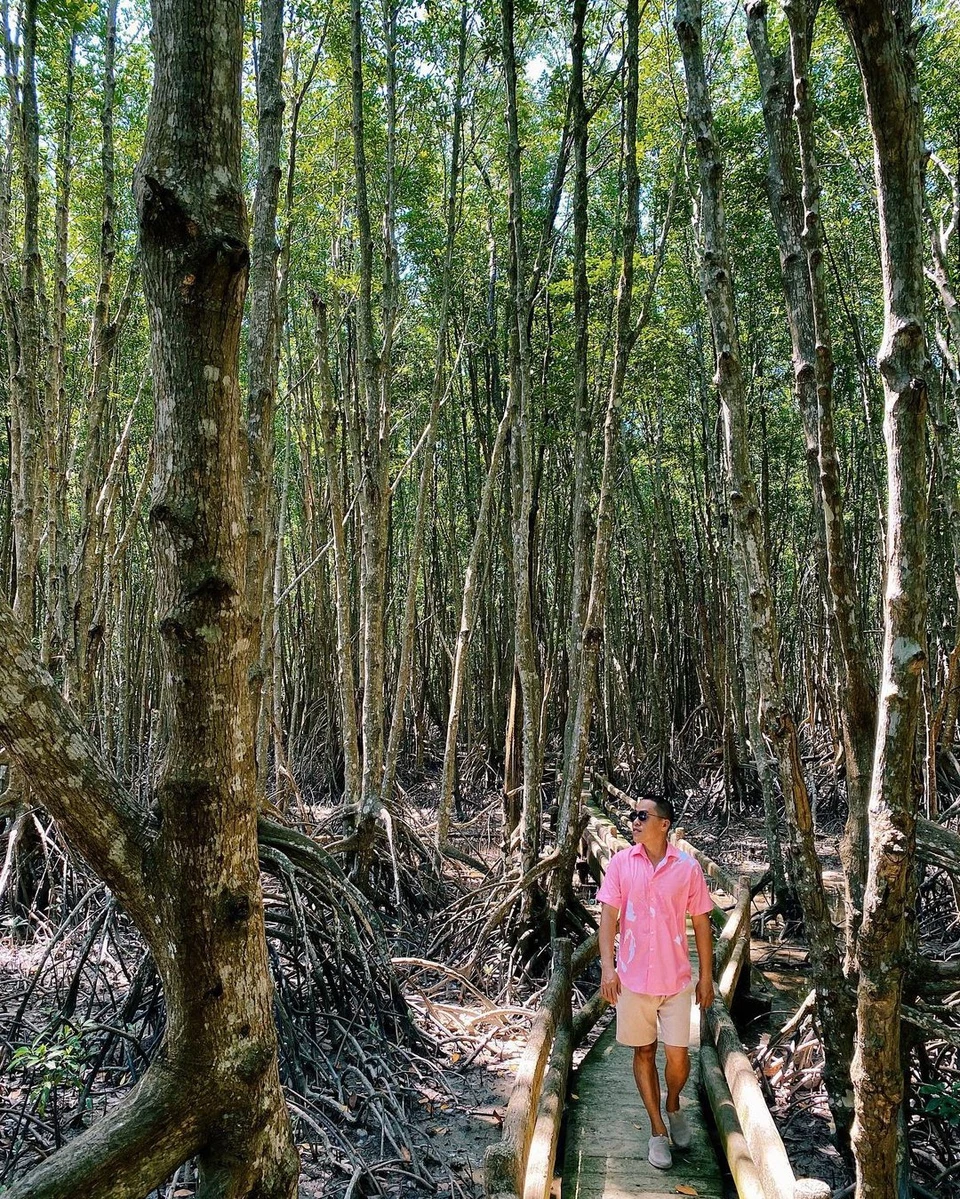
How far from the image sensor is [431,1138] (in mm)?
3352

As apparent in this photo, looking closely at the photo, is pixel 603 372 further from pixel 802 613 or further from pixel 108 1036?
pixel 108 1036

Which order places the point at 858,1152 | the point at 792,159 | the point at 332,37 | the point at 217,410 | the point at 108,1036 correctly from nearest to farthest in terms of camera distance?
the point at 217,410 → the point at 858,1152 → the point at 792,159 → the point at 108,1036 → the point at 332,37

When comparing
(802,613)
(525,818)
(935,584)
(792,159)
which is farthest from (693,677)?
(792,159)


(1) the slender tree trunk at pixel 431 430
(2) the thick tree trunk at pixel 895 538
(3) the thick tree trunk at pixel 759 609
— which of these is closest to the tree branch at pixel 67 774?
(2) the thick tree trunk at pixel 895 538

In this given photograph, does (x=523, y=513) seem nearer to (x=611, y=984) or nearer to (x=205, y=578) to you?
(x=611, y=984)

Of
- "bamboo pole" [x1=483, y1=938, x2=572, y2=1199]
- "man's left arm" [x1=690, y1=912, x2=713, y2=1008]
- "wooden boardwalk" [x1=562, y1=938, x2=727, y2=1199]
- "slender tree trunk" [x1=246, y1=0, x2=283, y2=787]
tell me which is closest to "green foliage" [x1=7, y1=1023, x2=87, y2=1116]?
"slender tree trunk" [x1=246, y1=0, x2=283, y2=787]

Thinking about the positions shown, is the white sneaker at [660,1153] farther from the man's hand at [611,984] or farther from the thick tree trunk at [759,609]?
the thick tree trunk at [759,609]

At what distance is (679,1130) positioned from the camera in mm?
3105

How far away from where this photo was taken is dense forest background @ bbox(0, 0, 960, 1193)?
333 cm

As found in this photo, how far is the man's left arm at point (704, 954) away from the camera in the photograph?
3.08m

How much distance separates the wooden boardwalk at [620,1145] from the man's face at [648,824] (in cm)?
107

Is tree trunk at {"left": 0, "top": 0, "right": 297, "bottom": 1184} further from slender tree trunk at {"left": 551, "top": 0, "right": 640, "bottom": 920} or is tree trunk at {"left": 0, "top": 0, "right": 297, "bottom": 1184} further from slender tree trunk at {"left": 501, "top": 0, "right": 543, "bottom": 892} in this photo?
slender tree trunk at {"left": 501, "top": 0, "right": 543, "bottom": 892}

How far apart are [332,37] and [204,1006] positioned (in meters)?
6.91

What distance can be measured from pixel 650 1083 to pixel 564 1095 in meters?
0.33
